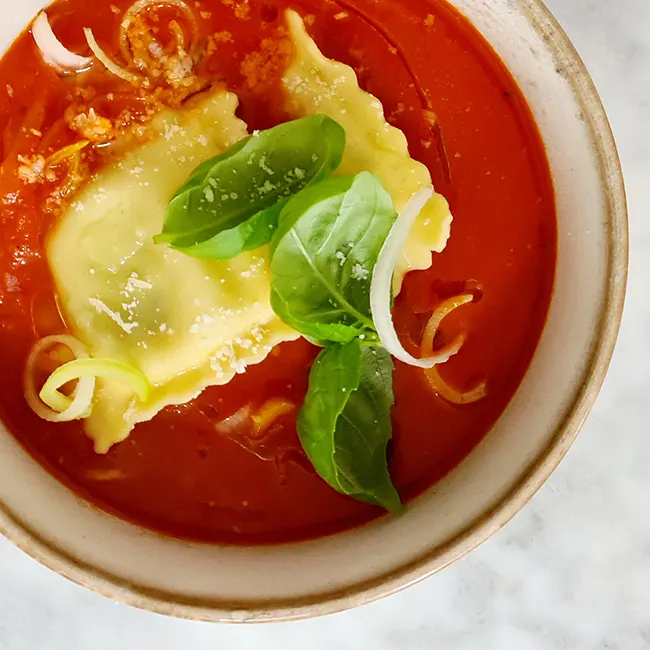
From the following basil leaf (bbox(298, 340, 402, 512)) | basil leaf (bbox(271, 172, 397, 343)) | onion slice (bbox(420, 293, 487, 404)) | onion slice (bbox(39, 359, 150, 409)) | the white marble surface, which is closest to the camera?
basil leaf (bbox(271, 172, 397, 343))

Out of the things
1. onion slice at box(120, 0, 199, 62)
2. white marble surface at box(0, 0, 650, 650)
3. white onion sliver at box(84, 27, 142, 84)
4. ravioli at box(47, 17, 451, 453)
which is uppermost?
onion slice at box(120, 0, 199, 62)

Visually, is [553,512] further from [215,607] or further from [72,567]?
[72,567]

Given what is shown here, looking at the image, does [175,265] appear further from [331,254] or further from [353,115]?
[353,115]

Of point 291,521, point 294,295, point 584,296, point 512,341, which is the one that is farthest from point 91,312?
point 584,296

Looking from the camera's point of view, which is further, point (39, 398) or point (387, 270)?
point (39, 398)

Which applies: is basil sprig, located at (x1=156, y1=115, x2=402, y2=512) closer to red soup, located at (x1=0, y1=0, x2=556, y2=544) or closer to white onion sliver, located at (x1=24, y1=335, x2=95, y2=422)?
red soup, located at (x1=0, y1=0, x2=556, y2=544)

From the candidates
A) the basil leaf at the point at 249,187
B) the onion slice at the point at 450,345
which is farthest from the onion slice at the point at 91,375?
the onion slice at the point at 450,345

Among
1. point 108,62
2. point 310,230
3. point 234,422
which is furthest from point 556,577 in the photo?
point 108,62

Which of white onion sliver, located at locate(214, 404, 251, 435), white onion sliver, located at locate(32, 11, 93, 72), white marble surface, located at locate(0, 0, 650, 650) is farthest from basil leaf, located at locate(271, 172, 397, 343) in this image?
white marble surface, located at locate(0, 0, 650, 650)
